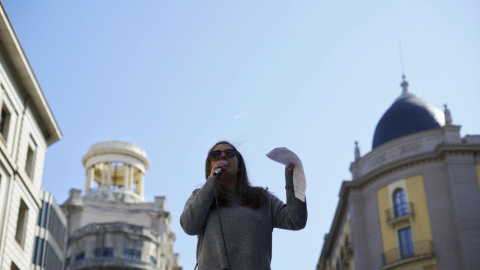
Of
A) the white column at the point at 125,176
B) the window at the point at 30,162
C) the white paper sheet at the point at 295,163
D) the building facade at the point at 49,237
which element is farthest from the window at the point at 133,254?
the white paper sheet at the point at 295,163

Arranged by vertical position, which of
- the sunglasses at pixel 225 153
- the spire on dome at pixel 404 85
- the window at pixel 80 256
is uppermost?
the spire on dome at pixel 404 85

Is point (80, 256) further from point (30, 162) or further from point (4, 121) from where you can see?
point (4, 121)

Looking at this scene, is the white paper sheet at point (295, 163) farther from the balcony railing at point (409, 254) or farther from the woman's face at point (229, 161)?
the balcony railing at point (409, 254)

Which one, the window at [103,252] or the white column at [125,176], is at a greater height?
the white column at [125,176]

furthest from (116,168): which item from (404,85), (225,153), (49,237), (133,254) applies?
(225,153)

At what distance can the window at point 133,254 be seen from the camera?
248ft

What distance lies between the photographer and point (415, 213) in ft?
142

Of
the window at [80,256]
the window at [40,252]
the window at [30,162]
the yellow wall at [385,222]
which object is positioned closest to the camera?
the window at [30,162]

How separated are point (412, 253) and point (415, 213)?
2.52 m

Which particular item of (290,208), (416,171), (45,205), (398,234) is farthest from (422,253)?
(290,208)

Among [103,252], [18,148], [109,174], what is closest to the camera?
[18,148]

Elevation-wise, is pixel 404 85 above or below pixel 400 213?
above

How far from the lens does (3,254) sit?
31109mm

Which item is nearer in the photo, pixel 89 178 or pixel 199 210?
pixel 199 210
